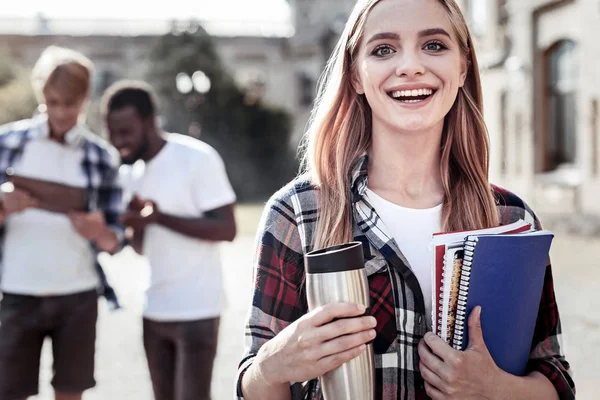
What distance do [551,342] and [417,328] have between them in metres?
0.36

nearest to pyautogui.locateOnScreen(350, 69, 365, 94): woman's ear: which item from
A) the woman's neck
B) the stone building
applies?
the woman's neck

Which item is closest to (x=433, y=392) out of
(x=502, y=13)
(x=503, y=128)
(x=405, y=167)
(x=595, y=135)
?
(x=405, y=167)

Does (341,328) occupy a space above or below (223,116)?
below

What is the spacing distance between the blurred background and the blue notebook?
352 cm

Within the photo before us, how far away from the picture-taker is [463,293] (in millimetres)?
1619

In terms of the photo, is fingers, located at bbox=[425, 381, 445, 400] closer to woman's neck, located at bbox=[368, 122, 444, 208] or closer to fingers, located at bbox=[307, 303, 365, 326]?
fingers, located at bbox=[307, 303, 365, 326]

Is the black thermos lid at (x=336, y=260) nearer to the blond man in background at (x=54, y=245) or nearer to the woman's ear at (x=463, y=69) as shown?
the woman's ear at (x=463, y=69)

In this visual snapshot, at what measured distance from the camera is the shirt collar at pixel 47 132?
Answer: 12.3 feet

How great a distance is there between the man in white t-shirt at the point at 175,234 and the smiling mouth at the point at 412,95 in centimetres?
212

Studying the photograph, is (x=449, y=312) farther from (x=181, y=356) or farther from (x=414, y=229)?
(x=181, y=356)

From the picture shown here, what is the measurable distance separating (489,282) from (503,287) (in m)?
0.04

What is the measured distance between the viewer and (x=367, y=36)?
1.81 metres

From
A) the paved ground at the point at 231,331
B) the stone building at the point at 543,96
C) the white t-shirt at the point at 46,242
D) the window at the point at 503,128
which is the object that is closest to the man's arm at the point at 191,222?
the white t-shirt at the point at 46,242

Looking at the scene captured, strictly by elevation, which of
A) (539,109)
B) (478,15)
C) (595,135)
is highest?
(478,15)
